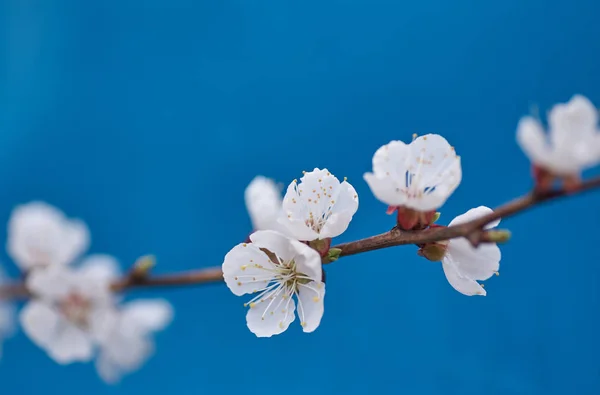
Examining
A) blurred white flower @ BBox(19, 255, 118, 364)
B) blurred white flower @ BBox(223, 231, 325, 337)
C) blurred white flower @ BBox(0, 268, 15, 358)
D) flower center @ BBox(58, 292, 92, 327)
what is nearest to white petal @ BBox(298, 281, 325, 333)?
blurred white flower @ BBox(223, 231, 325, 337)

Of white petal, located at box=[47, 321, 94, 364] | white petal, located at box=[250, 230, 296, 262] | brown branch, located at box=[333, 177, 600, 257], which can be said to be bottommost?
brown branch, located at box=[333, 177, 600, 257]

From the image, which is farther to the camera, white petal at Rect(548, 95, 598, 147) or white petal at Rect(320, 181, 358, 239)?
white petal at Rect(320, 181, 358, 239)

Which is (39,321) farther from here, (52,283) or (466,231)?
(466,231)

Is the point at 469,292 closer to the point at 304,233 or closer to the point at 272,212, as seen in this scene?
the point at 304,233

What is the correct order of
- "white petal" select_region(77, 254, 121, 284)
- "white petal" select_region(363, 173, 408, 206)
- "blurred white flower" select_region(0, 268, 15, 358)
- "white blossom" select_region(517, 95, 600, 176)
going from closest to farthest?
"white blossom" select_region(517, 95, 600, 176) → "white petal" select_region(363, 173, 408, 206) → "white petal" select_region(77, 254, 121, 284) → "blurred white flower" select_region(0, 268, 15, 358)

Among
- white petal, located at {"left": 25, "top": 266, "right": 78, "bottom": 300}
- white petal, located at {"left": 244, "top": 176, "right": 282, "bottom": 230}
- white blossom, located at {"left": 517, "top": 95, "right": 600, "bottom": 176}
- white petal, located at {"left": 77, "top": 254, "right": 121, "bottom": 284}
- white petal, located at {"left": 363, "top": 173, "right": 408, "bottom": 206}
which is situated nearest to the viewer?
white blossom, located at {"left": 517, "top": 95, "right": 600, "bottom": 176}

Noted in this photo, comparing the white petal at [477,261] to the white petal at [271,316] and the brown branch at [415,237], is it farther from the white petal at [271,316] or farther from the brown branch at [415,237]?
the white petal at [271,316]

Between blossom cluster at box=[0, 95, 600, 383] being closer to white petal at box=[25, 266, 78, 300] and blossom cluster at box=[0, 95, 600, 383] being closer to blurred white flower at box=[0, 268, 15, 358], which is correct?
white petal at box=[25, 266, 78, 300]

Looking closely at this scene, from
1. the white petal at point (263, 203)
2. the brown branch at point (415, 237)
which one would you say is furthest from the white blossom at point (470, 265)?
the white petal at point (263, 203)
